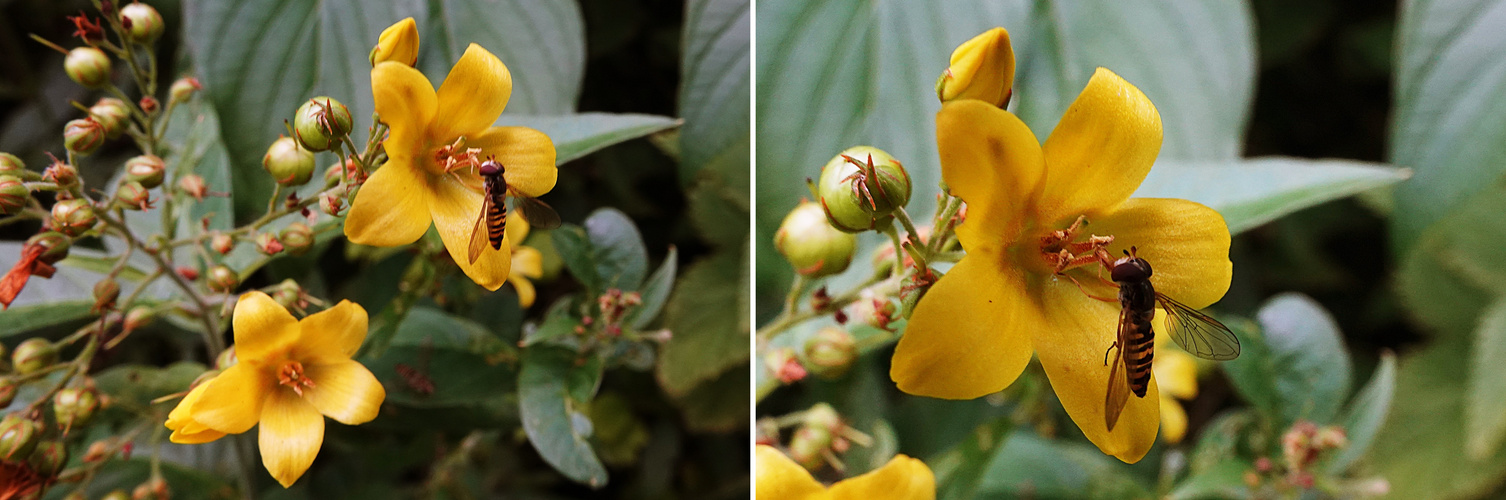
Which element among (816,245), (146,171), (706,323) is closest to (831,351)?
(816,245)

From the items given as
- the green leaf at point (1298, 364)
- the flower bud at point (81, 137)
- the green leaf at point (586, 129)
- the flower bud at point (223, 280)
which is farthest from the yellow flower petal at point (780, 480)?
the green leaf at point (1298, 364)

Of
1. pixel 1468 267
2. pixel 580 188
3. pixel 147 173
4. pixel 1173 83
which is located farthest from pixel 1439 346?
pixel 147 173

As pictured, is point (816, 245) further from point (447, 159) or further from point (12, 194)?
point (12, 194)

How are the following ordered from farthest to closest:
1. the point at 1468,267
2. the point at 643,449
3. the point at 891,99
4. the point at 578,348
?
1. the point at 1468,267
2. the point at 643,449
3. the point at 891,99
4. the point at 578,348

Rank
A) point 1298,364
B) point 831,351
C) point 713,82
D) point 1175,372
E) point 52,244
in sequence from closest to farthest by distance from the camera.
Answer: point 52,244, point 831,351, point 713,82, point 1298,364, point 1175,372

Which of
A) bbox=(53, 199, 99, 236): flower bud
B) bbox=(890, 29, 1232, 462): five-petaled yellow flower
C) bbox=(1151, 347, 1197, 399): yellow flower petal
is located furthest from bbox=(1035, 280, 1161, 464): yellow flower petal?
bbox=(1151, 347, 1197, 399): yellow flower petal

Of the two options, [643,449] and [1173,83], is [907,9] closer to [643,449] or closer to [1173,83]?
[1173,83]

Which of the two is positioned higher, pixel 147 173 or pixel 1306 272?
pixel 147 173
